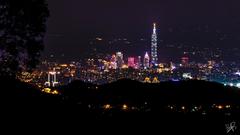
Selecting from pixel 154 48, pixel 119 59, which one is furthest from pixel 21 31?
pixel 154 48

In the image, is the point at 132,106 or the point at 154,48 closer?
the point at 132,106

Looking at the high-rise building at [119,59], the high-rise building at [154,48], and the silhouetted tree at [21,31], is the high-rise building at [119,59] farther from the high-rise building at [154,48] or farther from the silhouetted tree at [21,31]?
the silhouetted tree at [21,31]

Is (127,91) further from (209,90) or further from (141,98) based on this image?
(209,90)

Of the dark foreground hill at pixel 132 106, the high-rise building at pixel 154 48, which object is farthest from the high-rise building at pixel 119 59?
the dark foreground hill at pixel 132 106

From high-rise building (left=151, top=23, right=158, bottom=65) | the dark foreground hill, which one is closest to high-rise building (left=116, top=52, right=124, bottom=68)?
high-rise building (left=151, top=23, right=158, bottom=65)

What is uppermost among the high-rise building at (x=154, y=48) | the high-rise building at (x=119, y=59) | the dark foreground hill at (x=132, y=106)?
the high-rise building at (x=154, y=48)

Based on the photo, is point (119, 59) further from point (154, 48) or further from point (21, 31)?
point (21, 31)

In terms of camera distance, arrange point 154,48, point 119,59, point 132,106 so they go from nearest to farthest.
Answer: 1. point 132,106
2. point 119,59
3. point 154,48

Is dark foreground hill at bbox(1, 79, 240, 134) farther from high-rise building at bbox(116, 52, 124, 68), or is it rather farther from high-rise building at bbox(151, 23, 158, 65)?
high-rise building at bbox(151, 23, 158, 65)

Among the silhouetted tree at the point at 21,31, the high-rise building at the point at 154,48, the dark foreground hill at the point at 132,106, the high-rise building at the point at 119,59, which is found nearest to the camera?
the dark foreground hill at the point at 132,106
